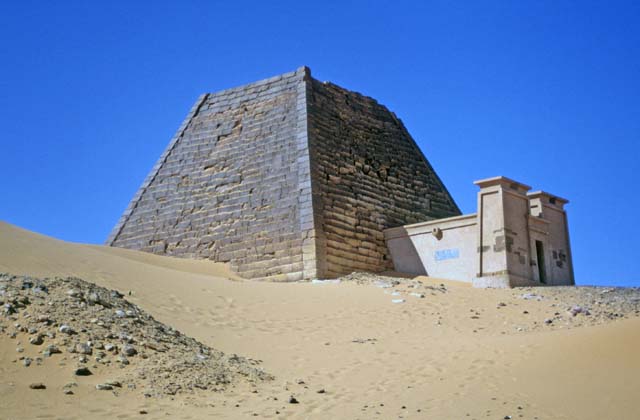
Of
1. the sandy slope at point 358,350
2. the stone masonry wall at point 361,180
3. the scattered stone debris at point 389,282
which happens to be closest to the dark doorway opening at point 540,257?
the sandy slope at point 358,350

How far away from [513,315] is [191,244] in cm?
771

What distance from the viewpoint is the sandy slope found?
795 cm

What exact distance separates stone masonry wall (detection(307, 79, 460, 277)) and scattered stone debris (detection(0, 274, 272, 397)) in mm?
7320

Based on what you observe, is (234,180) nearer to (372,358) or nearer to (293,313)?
(293,313)

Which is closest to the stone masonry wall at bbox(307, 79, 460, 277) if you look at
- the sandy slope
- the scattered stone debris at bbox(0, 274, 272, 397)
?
the sandy slope

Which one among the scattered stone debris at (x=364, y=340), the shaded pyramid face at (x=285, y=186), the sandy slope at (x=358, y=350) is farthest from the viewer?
the shaded pyramid face at (x=285, y=186)

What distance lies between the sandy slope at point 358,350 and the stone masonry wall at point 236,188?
1.64m

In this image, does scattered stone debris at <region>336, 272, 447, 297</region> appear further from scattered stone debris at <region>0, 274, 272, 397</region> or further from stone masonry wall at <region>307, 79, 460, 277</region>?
scattered stone debris at <region>0, 274, 272, 397</region>

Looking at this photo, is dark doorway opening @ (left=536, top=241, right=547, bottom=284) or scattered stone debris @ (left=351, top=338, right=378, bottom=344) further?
dark doorway opening @ (left=536, top=241, right=547, bottom=284)

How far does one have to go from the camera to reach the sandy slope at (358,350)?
7.95 metres

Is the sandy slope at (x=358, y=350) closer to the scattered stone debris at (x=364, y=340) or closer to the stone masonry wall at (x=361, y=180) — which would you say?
the scattered stone debris at (x=364, y=340)

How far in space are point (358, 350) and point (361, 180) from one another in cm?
848

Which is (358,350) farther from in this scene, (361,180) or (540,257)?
(361,180)

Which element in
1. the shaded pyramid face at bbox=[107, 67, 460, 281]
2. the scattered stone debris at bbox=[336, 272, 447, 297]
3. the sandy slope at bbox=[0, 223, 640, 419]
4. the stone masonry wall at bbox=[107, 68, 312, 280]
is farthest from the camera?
the stone masonry wall at bbox=[107, 68, 312, 280]
